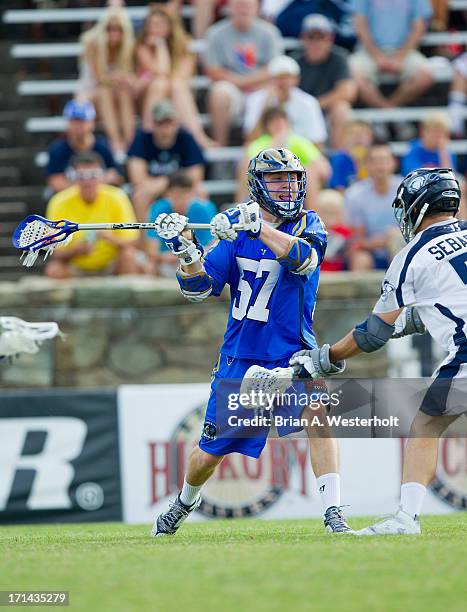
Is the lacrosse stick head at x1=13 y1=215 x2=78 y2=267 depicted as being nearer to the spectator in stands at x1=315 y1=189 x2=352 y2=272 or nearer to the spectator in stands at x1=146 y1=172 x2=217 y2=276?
the spectator in stands at x1=146 y1=172 x2=217 y2=276

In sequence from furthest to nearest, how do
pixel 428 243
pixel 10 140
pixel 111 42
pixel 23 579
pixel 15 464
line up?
pixel 10 140 < pixel 111 42 < pixel 15 464 < pixel 428 243 < pixel 23 579

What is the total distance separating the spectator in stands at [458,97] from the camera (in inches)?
645

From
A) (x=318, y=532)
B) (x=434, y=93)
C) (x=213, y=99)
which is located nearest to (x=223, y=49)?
(x=213, y=99)

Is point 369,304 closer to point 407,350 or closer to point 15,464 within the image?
point 407,350

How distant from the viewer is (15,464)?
11.7 meters

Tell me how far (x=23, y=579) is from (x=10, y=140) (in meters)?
11.6

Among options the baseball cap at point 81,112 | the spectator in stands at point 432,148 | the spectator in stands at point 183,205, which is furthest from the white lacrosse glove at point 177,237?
the spectator in stands at point 432,148

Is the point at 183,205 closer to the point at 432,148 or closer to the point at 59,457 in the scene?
the point at 59,457

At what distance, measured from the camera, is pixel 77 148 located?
14.3 meters

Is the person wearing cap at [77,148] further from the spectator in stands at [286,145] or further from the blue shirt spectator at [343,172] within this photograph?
the blue shirt spectator at [343,172]

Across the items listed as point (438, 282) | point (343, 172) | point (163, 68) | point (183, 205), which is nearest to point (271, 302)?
point (438, 282)

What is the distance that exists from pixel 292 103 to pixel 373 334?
8.27 m

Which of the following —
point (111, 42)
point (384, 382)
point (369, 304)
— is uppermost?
point (111, 42)

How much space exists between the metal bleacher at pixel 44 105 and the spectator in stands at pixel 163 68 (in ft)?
2.09
